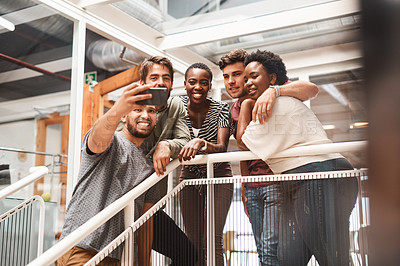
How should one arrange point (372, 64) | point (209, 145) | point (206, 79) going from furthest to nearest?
point (206, 79) → point (209, 145) → point (372, 64)

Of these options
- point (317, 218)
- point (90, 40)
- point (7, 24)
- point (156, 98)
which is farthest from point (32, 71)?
point (317, 218)

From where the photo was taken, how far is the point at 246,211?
1649 mm

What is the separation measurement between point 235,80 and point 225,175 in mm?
535

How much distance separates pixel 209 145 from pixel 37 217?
1.13m

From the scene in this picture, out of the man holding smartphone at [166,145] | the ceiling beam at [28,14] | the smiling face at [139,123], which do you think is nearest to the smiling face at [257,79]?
the man holding smartphone at [166,145]

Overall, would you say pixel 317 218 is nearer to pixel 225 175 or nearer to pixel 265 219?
pixel 265 219

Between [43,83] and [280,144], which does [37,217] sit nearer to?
[43,83]

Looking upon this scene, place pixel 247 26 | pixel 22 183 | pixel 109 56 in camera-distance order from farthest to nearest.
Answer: pixel 109 56 < pixel 247 26 < pixel 22 183

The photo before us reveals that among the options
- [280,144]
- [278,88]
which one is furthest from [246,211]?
[278,88]

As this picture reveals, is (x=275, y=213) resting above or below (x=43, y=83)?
below

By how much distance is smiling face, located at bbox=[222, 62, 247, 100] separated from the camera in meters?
2.12

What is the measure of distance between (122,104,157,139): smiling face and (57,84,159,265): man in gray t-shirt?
0.12ft

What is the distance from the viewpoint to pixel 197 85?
216 cm

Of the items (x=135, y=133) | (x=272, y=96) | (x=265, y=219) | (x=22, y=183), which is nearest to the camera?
(x=265, y=219)
